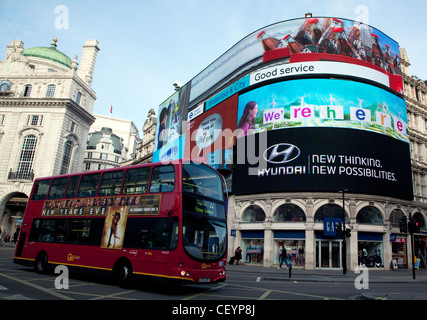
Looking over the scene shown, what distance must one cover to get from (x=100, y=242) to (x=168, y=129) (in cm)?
4067

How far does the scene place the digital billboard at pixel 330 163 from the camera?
2850 centimetres

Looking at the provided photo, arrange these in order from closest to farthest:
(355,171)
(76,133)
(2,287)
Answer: (2,287)
(355,171)
(76,133)

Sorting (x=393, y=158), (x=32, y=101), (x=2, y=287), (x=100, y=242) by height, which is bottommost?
(x=2, y=287)

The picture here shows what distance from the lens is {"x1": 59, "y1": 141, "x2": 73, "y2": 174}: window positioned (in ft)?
179

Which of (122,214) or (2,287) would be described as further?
(122,214)

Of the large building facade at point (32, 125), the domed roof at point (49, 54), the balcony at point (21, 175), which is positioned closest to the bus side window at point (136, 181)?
the large building facade at point (32, 125)

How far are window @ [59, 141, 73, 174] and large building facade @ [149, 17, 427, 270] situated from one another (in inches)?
1205

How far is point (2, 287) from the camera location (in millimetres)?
9773

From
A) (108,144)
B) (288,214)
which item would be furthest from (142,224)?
(108,144)

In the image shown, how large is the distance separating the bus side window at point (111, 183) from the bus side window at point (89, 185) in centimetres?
40

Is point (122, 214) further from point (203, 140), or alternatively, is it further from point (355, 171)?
point (203, 140)

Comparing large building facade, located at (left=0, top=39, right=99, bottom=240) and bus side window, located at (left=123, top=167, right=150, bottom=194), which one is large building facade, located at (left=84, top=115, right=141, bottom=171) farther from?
bus side window, located at (left=123, top=167, right=150, bottom=194)
